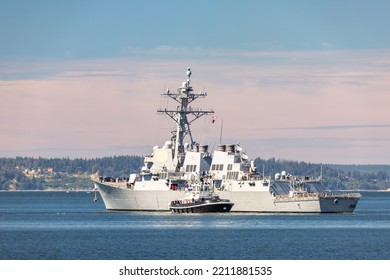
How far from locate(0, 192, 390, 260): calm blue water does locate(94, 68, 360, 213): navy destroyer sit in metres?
2.41

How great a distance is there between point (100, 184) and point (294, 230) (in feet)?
151

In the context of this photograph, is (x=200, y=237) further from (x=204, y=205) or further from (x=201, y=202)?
(x=201, y=202)

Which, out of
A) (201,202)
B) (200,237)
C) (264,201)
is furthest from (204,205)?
(200,237)

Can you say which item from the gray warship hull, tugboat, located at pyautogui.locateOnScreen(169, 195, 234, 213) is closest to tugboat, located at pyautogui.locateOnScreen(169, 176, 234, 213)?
tugboat, located at pyautogui.locateOnScreen(169, 195, 234, 213)

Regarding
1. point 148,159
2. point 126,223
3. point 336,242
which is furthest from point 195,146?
point 336,242

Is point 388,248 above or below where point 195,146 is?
below

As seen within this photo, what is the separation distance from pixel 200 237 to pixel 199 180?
35.7 metres

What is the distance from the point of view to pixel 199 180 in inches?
5098

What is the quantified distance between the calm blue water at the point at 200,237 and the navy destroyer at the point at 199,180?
241cm

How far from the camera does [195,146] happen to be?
133750mm

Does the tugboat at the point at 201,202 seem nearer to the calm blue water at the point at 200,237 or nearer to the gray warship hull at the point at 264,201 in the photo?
the gray warship hull at the point at 264,201

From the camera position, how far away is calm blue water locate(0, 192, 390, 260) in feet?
264

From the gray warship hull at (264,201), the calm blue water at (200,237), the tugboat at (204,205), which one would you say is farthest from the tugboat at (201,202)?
the calm blue water at (200,237)
